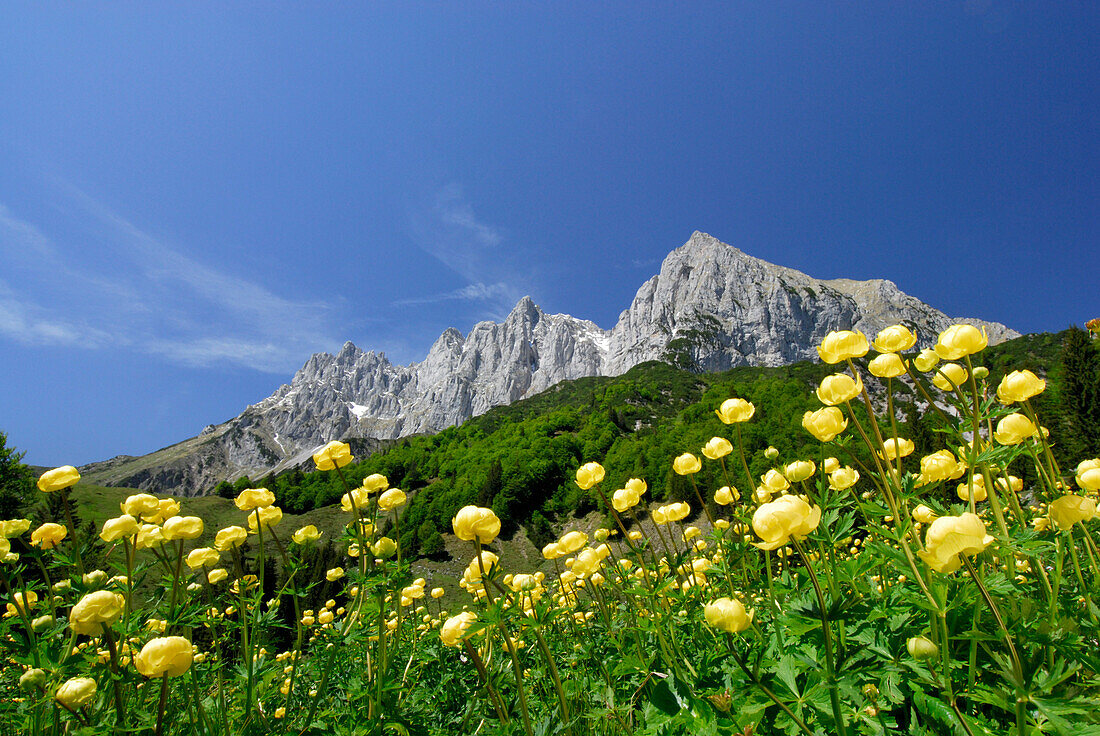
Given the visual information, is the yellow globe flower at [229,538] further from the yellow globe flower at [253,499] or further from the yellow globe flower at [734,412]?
the yellow globe flower at [734,412]

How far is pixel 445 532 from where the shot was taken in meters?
38.2

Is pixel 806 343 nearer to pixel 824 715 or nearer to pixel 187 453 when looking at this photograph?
pixel 824 715

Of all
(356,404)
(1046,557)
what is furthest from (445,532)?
(356,404)

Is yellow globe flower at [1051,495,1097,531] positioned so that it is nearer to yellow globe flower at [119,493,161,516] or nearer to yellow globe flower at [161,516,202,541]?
yellow globe flower at [161,516,202,541]

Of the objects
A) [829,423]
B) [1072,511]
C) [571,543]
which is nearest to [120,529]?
[571,543]

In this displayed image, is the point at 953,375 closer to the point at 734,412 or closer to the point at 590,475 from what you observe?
the point at 734,412

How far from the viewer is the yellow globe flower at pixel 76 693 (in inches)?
62.1

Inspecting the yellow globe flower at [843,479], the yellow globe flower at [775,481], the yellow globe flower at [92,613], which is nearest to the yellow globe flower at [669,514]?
the yellow globe flower at [775,481]

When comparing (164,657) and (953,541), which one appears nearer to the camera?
(953,541)

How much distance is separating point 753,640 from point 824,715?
2.38ft

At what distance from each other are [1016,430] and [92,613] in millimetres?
3563

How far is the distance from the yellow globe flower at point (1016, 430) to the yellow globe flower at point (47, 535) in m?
4.34

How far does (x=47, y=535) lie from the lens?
7.63ft

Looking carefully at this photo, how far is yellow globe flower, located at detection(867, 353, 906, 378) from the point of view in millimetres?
1873
